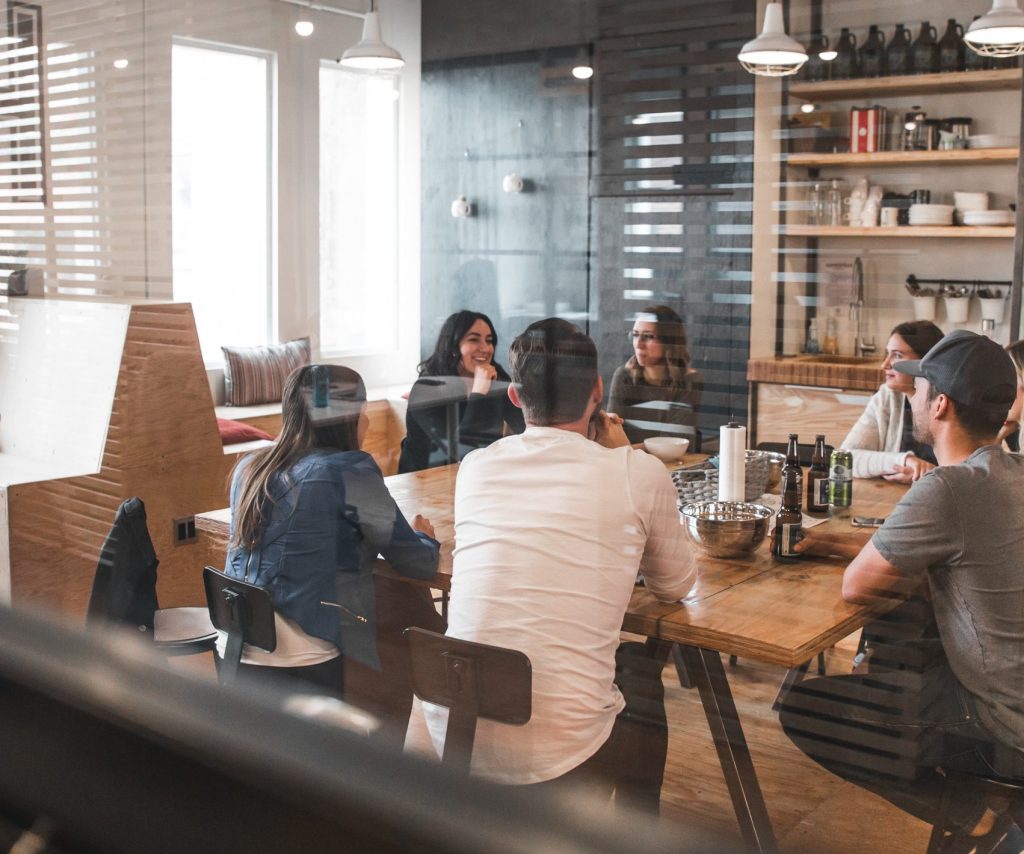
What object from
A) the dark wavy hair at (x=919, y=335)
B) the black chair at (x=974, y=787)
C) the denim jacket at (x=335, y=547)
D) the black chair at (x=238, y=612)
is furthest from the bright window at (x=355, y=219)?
the black chair at (x=974, y=787)

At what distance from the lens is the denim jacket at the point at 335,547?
77 centimetres

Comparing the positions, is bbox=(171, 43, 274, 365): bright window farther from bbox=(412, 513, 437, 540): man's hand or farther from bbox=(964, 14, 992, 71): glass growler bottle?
bbox=(964, 14, 992, 71): glass growler bottle

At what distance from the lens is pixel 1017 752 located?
1.75ft

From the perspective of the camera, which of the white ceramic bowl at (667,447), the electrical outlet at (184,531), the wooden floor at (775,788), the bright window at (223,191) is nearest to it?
the wooden floor at (775,788)

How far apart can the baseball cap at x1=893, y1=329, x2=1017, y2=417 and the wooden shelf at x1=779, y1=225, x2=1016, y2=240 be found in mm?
48

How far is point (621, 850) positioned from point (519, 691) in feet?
1.81

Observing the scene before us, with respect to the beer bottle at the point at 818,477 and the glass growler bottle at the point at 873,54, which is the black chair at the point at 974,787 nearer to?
the beer bottle at the point at 818,477

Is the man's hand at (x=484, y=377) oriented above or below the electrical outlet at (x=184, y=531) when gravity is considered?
above

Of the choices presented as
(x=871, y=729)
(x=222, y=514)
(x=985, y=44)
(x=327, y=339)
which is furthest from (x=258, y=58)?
(x=871, y=729)

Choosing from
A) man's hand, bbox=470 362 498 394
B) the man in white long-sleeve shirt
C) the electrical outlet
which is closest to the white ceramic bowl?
the man in white long-sleeve shirt

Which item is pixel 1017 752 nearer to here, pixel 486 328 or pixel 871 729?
pixel 871 729

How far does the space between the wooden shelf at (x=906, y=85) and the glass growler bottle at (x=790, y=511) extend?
0.62 feet

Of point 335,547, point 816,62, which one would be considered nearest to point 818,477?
point 816,62

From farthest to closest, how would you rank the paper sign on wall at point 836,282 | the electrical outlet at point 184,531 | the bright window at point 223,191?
the electrical outlet at point 184,531 → the bright window at point 223,191 → the paper sign on wall at point 836,282
